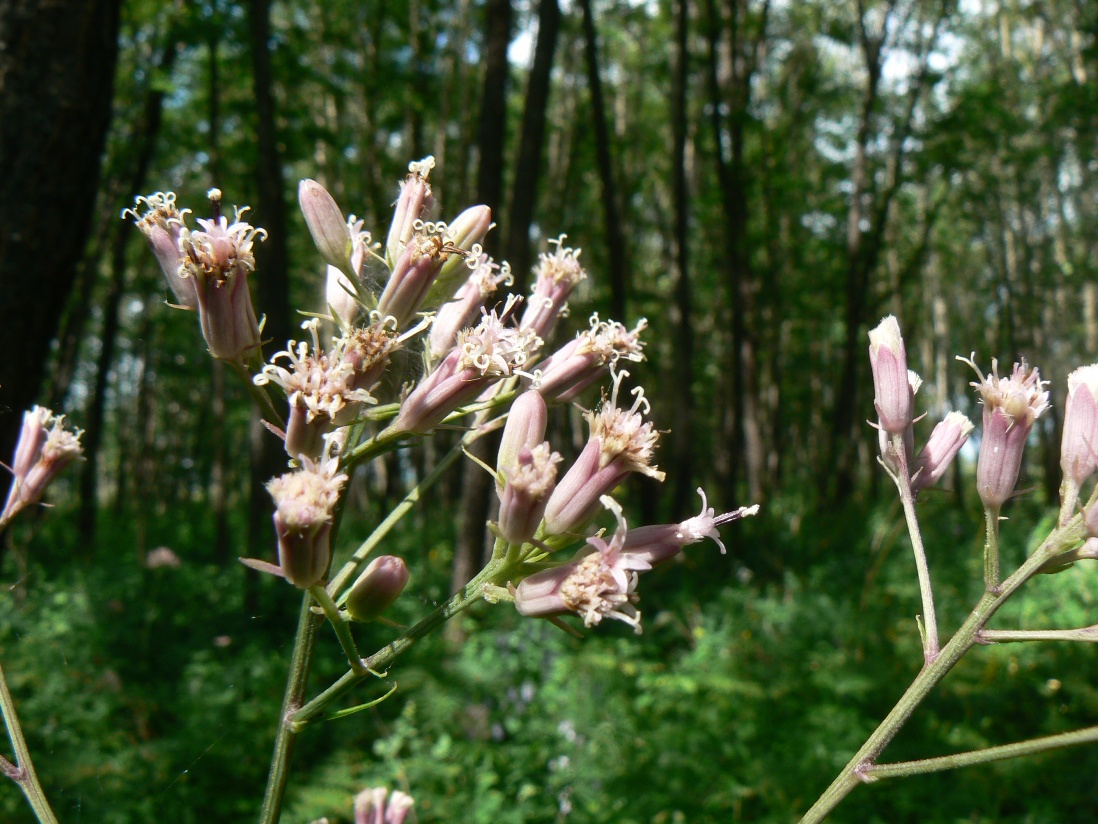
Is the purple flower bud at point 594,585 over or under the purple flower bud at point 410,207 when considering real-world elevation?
under

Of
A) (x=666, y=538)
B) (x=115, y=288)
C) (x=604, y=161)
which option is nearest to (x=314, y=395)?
(x=666, y=538)

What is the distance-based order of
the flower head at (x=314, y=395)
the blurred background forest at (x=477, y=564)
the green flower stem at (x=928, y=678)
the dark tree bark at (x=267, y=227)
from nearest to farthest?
1. the green flower stem at (x=928, y=678)
2. the flower head at (x=314, y=395)
3. the blurred background forest at (x=477, y=564)
4. the dark tree bark at (x=267, y=227)

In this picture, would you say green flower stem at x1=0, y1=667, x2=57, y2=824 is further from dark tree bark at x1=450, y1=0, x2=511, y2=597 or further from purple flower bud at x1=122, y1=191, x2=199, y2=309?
dark tree bark at x1=450, y1=0, x2=511, y2=597

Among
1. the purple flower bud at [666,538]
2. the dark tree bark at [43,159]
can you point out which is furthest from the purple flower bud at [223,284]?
the dark tree bark at [43,159]

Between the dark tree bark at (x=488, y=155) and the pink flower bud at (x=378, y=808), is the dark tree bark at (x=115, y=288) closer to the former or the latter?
the dark tree bark at (x=488, y=155)

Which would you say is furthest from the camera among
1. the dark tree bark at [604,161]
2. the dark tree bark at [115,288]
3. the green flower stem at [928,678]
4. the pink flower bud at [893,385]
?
the dark tree bark at [115,288]

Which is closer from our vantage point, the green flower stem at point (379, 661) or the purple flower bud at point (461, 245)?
the green flower stem at point (379, 661)
